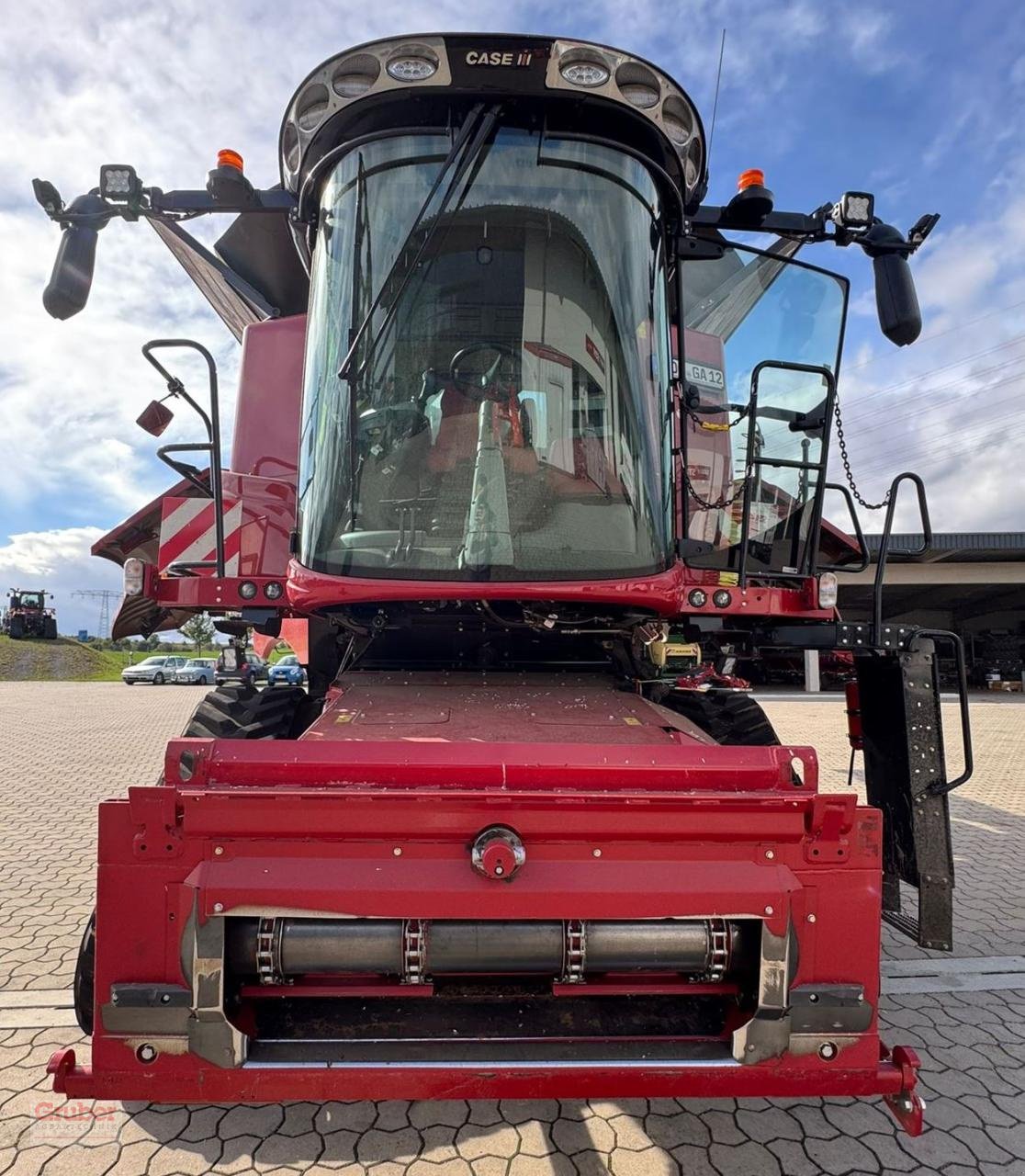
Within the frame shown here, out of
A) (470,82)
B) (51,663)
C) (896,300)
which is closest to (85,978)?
(470,82)

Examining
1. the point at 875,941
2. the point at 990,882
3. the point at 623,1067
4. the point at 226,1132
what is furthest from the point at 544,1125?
the point at 990,882

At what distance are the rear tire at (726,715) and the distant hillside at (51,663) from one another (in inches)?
1372

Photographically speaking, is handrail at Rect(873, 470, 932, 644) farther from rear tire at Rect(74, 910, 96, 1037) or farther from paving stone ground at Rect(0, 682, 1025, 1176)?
rear tire at Rect(74, 910, 96, 1037)

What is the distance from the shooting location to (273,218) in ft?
12.9

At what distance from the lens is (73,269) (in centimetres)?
288

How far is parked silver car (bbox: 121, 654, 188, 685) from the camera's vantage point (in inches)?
1172

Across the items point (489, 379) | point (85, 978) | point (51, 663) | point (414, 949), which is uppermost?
point (489, 379)

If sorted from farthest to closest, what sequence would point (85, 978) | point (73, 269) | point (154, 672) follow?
point (154, 672)
point (73, 269)
point (85, 978)

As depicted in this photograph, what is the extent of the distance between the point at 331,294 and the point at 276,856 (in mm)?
1883

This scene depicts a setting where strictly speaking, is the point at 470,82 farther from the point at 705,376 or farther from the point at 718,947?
the point at 718,947

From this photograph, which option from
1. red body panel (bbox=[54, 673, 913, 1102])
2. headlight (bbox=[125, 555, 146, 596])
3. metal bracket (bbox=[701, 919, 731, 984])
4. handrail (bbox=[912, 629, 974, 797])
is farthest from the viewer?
headlight (bbox=[125, 555, 146, 596])

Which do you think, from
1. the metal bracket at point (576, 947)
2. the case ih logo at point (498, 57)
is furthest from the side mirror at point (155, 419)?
the metal bracket at point (576, 947)

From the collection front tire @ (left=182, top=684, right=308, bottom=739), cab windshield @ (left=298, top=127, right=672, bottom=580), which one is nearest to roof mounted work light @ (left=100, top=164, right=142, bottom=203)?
cab windshield @ (left=298, top=127, right=672, bottom=580)

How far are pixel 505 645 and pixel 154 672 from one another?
30.2 m
